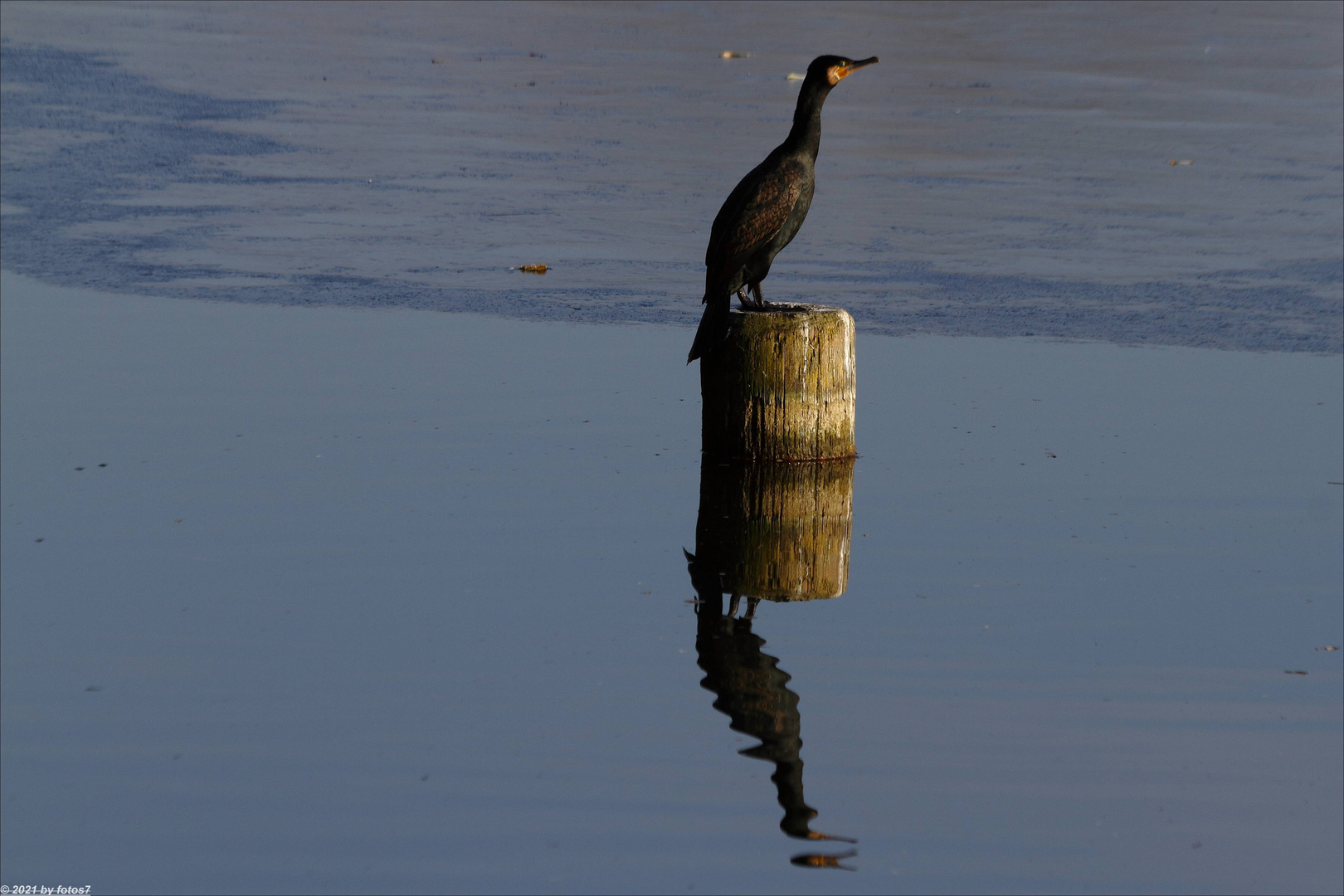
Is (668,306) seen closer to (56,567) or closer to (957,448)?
(957,448)

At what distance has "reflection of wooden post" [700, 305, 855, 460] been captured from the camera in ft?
23.6

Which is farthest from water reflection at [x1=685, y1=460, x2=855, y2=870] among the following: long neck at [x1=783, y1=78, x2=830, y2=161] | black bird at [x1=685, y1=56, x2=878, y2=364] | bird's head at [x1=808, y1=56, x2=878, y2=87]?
bird's head at [x1=808, y1=56, x2=878, y2=87]

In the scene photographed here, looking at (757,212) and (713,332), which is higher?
(757,212)

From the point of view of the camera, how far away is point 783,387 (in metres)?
7.24

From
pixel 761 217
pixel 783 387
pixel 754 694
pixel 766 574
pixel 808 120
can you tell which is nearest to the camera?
pixel 754 694

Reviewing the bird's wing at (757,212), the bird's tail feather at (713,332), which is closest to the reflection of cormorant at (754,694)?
the bird's tail feather at (713,332)

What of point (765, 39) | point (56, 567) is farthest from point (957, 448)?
point (765, 39)

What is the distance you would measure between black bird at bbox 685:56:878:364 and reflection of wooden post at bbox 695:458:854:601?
618 mm

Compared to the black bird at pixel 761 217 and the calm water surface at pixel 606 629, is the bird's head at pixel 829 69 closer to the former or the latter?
the black bird at pixel 761 217

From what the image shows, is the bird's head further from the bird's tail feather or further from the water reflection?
the water reflection

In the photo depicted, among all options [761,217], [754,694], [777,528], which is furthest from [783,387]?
[754,694]

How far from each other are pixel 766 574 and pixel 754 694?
108 cm

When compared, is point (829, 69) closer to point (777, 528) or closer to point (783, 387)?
point (783, 387)

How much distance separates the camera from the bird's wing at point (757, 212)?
7.36 m
